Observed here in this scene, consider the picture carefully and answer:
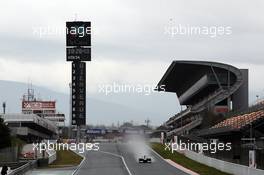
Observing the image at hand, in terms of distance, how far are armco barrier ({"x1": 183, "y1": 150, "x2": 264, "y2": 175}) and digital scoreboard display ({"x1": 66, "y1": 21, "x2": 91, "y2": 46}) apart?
18.7 metres

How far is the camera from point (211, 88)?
423 ft

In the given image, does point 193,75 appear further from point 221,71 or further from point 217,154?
point 217,154

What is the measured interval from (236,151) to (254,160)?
384 inches

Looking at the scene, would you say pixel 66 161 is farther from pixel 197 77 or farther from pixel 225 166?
pixel 197 77

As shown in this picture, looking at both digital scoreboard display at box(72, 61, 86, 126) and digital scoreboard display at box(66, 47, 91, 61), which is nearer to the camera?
digital scoreboard display at box(66, 47, 91, 61)

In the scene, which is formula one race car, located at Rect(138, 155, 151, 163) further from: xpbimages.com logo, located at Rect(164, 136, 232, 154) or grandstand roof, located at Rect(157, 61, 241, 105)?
grandstand roof, located at Rect(157, 61, 241, 105)

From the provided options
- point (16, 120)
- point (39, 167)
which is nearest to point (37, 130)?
point (16, 120)

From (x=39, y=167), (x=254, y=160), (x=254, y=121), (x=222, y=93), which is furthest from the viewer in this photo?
(x=222, y=93)

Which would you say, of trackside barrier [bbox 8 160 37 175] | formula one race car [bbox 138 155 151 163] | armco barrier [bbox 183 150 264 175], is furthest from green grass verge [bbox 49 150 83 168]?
armco barrier [bbox 183 150 264 175]

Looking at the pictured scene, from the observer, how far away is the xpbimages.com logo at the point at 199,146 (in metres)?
60.5

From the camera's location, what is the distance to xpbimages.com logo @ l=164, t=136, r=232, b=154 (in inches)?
2382

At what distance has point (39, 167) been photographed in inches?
2542

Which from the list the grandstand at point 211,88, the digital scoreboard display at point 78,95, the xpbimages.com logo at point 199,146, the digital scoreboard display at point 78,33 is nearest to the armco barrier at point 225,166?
the xpbimages.com logo at point 199,146

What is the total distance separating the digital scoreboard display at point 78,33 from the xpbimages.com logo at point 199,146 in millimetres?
18250
